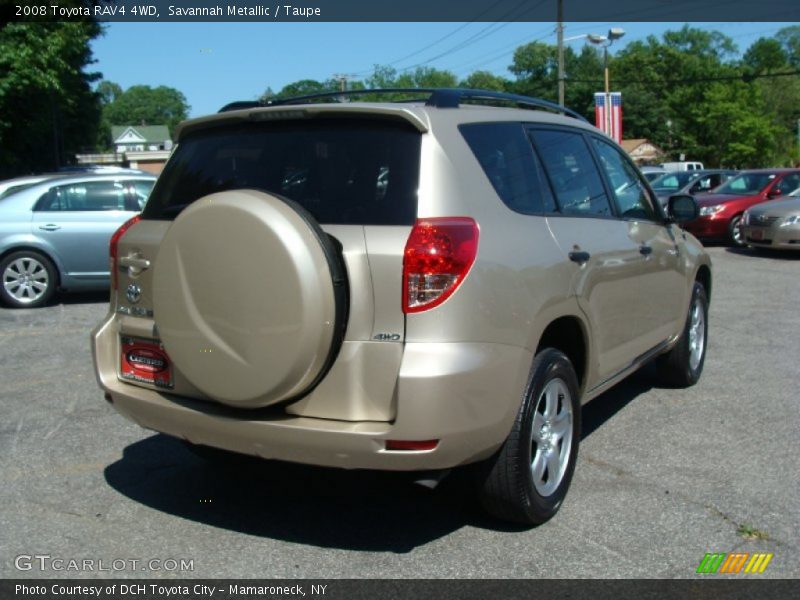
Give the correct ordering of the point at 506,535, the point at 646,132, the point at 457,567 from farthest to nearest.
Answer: the point at 646,132 < the point at 506,535 < the point at 457,567

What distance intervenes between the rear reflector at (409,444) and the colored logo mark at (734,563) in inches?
49.4

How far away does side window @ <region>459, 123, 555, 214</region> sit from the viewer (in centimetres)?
375

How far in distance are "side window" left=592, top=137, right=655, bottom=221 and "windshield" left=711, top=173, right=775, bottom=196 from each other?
13.1 meters

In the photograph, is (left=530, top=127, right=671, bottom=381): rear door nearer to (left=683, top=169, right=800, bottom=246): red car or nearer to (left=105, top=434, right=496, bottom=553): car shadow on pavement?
(left=105, top=434, right=496, bottom=553): car shadow on pavement

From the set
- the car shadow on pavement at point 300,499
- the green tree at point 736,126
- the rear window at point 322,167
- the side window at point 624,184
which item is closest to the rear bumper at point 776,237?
the side window at point 624,184

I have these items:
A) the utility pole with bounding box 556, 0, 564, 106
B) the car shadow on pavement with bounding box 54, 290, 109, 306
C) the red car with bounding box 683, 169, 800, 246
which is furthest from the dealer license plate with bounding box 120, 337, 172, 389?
the utility pole with bounding box 556, 0, 564, 106

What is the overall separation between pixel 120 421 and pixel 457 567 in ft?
9.63

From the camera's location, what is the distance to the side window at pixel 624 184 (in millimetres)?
5105

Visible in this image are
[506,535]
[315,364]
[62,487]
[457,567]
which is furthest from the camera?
[62,487]

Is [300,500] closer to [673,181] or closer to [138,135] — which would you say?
[673,181]

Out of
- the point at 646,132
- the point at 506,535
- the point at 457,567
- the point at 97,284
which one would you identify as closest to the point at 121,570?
the point at 457,567

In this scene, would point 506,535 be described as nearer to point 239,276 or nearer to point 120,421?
point 239,276

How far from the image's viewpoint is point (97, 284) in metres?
10.6

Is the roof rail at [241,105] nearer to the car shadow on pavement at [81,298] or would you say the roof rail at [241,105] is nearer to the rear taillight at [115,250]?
the rear taillight at [115,250]
